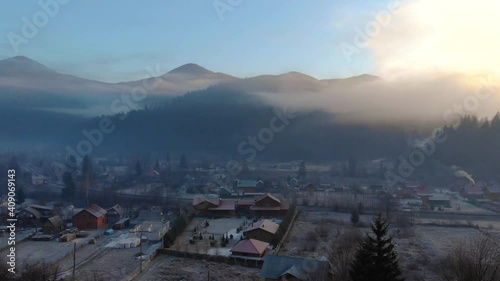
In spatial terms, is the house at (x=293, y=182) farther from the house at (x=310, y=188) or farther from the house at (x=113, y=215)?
the house at (x=113, y=215)

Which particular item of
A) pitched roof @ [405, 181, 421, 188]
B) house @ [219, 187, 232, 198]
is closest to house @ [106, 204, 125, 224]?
house @ [219, 187, 232, 198]

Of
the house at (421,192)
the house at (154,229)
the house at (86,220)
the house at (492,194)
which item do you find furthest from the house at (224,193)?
the house at (492,194)

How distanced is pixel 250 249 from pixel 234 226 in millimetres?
6034

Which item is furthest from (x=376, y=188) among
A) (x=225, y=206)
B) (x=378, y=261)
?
(x=378, y=261)

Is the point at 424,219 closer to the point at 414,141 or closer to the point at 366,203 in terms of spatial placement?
the point at 366,203

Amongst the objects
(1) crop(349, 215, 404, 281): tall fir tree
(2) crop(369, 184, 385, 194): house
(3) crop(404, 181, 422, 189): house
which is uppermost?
(1) crop(349, 215, 404, 281): tall fir tree

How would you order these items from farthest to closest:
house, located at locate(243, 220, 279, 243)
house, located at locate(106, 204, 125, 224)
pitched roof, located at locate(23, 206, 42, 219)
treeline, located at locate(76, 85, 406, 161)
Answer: treeline, located at locate(76, 85, 406, 161) → house, located at locate(106, 204, 125, 224) → pitched roof, located at locate(23, 206, 42, 219) → house, located at locate(243, 220, 279, 243)

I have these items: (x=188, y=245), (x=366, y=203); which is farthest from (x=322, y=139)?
(x=188, y=245)

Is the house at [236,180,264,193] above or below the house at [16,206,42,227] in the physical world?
above

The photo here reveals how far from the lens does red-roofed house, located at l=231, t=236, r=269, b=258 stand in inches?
602

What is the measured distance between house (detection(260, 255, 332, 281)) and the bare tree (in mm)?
3107

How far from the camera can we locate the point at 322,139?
7088 centimetres

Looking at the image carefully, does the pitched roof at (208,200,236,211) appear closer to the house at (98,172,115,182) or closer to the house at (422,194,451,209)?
the house at (422,194,451,209)

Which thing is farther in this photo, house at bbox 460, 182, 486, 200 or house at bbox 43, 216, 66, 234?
house at bbox 460, 182, 486, 200
